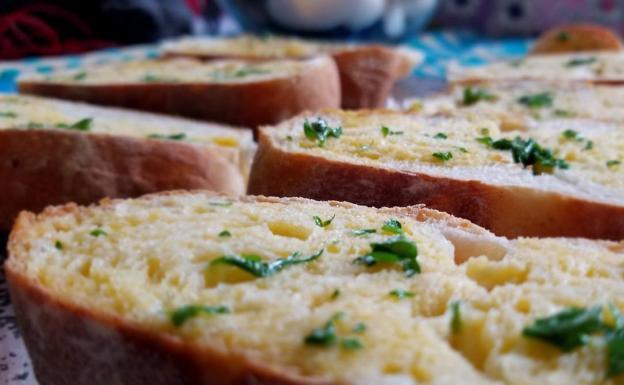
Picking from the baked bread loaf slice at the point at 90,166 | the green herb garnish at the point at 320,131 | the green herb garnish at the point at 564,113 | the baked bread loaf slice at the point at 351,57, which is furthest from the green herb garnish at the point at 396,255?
the baked bread loaf slice at the point at 351,57

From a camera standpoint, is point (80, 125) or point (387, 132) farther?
point (80, 125)

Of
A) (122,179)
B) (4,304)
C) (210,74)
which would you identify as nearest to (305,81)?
(210,74)

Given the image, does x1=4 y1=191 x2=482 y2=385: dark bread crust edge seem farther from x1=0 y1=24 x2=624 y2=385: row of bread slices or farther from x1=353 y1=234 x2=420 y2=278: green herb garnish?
x1=353 y1=234 x2=420 y2=278: green herb garnish

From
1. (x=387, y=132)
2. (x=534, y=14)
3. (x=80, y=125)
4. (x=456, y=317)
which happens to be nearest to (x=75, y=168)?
(x=80, y=125)

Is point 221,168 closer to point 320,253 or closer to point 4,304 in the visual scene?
point 4,304

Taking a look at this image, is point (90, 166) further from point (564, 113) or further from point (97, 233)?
point (564, 113)
